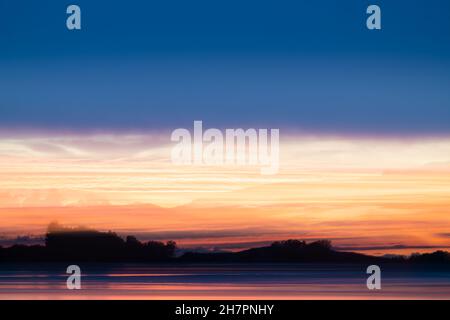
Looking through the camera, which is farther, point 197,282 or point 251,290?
point 197,282

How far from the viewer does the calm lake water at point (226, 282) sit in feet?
58.3

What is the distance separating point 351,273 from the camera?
22031 millimetres

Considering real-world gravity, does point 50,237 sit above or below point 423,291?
above

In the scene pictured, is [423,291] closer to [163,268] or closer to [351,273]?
[351,273]

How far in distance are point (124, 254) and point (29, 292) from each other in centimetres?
196

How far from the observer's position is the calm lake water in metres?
17.8

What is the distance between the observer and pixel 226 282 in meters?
20.9
